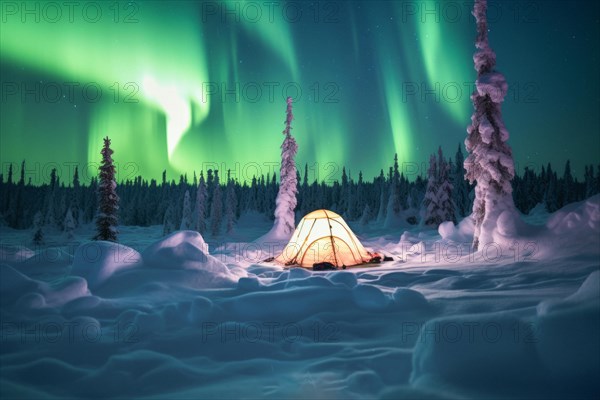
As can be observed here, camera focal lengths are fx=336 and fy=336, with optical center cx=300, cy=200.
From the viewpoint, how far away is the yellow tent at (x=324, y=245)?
12.7 metres

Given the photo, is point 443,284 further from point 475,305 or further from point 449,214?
point 449,214

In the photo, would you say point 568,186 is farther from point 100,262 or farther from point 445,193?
point 100,262

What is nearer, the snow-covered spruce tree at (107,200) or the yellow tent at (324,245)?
the yellow tent at (324,245)

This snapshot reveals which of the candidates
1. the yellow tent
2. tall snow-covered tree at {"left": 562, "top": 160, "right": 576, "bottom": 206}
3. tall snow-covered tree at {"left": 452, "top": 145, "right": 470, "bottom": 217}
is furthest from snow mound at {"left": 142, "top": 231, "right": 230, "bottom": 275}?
tall snow-covered tree at {"left": 562, "top": 160, "right": 576, "bottom": 206}

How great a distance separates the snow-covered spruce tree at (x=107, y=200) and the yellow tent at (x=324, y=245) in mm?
16783

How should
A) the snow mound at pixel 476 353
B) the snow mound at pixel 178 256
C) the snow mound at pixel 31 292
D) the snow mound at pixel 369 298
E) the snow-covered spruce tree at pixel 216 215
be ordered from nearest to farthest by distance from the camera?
the snow mound at pixel 476 353 < the snow mound at pixel 31 292 < the snow mound at pixel 369 298 < the snow mound at pixel 178 256 < the snow-covered spruce tree at pixel 216 215

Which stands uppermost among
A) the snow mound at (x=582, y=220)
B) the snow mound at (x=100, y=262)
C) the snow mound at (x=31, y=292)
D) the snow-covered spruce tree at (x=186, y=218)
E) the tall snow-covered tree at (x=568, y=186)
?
the tall snow-covered tree at (x=568, y=186)

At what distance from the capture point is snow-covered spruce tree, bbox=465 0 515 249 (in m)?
13.1

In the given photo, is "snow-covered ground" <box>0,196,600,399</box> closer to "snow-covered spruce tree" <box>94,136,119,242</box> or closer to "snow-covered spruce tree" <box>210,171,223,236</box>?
"snow-covered spruce tree" <box>94,136,119,242</box>

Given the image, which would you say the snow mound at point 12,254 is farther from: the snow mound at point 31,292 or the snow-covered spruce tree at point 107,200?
the snow-covered spruce tree at point 107,200

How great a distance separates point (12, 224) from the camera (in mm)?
80500

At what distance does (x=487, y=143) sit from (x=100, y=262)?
1383cm

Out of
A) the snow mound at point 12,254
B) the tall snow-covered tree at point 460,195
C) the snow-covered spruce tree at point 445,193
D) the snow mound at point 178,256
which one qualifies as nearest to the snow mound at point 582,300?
the snow mound at point 178,256

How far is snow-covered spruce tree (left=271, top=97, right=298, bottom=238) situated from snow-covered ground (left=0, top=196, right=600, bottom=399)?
724 inches
